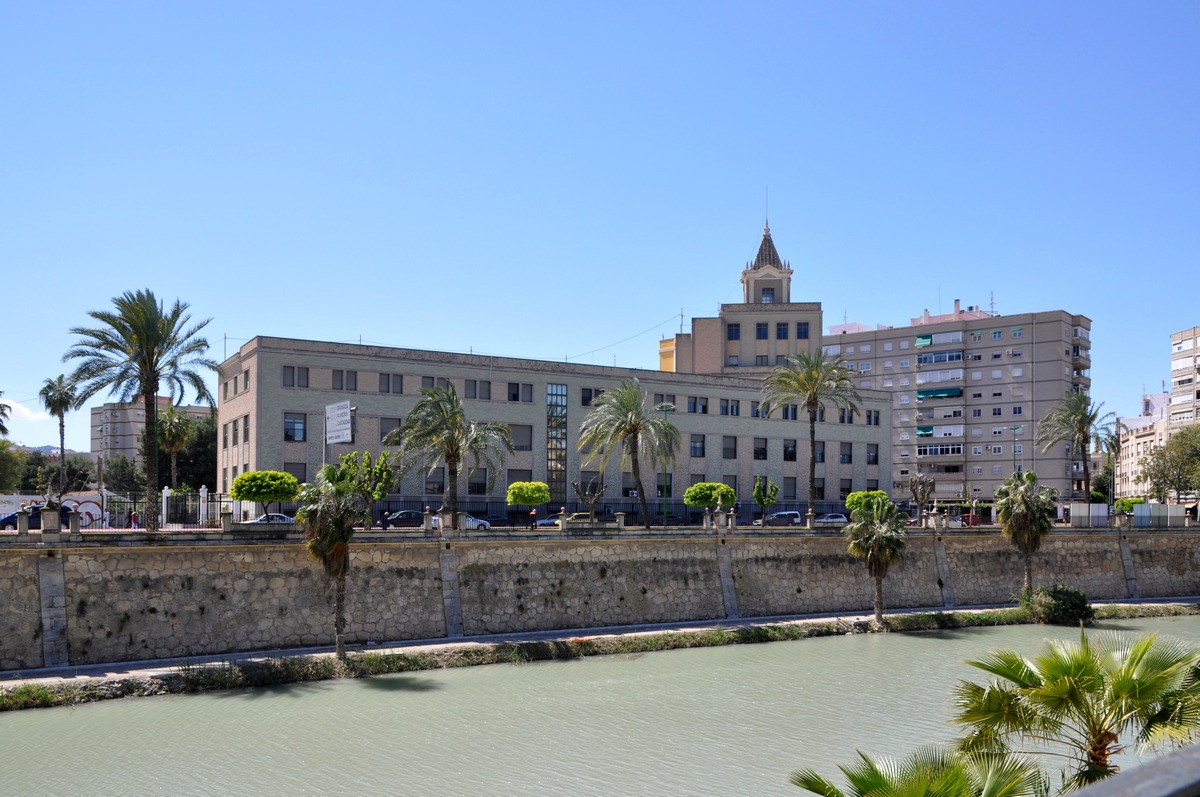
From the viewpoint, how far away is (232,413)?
6488 cm

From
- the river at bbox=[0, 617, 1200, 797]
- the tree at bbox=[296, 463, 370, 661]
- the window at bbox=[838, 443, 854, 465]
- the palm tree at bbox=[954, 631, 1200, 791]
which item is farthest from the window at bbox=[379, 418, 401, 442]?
the palm tree at bbox=[954, 631, 1200, 791]

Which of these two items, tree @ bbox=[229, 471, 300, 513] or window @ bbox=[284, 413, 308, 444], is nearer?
tree @ bbox=[229, 471, 300, 513]

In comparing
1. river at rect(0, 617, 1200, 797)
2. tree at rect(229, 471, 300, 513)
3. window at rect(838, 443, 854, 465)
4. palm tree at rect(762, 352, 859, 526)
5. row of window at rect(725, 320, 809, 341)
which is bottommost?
river at rect(0, 617, 1200, 797)

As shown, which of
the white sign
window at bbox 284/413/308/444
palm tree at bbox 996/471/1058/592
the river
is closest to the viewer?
the river

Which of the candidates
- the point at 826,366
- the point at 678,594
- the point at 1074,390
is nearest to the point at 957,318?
the point at 1074,390

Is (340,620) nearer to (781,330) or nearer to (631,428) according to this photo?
(631,428)

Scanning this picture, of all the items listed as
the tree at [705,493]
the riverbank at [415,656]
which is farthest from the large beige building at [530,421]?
the riverbank at [415,656]

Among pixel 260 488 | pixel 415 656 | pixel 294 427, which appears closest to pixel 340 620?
pixel 415 656

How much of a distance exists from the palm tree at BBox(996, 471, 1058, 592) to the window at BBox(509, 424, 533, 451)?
3009cm

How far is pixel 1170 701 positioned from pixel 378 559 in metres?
32.7

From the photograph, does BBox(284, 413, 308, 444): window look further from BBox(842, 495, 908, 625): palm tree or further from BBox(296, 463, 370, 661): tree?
BBox(842, 495, 908, 625): palm tree

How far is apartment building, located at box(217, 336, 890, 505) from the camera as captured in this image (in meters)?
59.6

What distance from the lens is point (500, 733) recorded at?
2836 cm

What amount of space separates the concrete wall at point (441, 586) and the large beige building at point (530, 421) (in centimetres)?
1409
